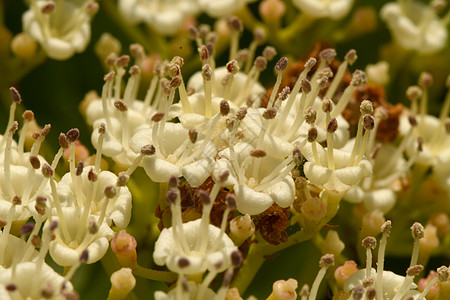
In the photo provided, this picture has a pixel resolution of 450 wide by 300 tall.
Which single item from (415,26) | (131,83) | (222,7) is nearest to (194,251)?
(131,83)

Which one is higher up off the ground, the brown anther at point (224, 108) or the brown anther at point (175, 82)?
the brown anther at point (224, 108)

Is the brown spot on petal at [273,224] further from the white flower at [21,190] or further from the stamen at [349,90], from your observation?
the white flower at [21,190]

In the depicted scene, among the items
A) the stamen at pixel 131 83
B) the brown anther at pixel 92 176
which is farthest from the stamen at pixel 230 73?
the brown anther at pixel 92 176

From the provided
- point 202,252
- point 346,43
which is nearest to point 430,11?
point 346,43

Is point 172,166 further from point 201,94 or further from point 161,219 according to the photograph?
point 201,94

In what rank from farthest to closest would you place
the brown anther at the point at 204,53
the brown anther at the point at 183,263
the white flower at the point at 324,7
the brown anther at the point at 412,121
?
the white flower at the point at 324,7 < the brown anther at the point at 412,121 < the brown anther at the point at 204,53 < the brown anther at the point at 183,263
